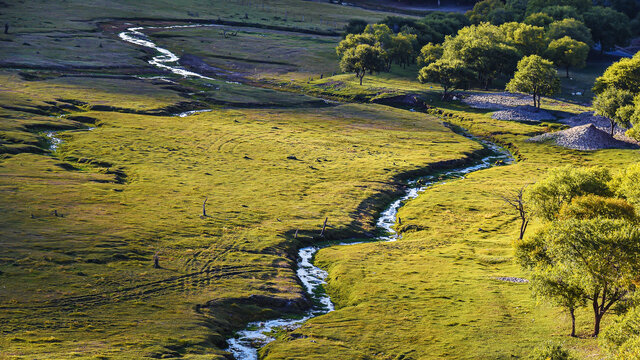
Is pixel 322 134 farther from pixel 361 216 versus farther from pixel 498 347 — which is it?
pixel 498 347

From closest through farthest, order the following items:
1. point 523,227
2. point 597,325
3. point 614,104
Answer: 1. point 597,325
2. point 523,227
3. point 614,104

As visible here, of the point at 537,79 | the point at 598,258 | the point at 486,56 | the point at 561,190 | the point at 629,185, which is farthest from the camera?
the point at 486,56

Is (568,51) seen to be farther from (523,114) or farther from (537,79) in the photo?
(523,114)

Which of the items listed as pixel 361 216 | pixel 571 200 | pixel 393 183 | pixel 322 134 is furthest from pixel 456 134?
pixel 571 200

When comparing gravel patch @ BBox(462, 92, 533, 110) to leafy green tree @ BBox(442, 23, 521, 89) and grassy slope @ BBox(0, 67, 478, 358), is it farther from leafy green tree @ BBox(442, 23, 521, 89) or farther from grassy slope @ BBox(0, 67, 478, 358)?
grassy slope @ BBox(0, 67, 478, 358)

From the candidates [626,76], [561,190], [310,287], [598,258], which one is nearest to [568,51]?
[626,76]

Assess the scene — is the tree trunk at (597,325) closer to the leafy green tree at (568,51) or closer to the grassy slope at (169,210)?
the grassy slope at (169,210)
